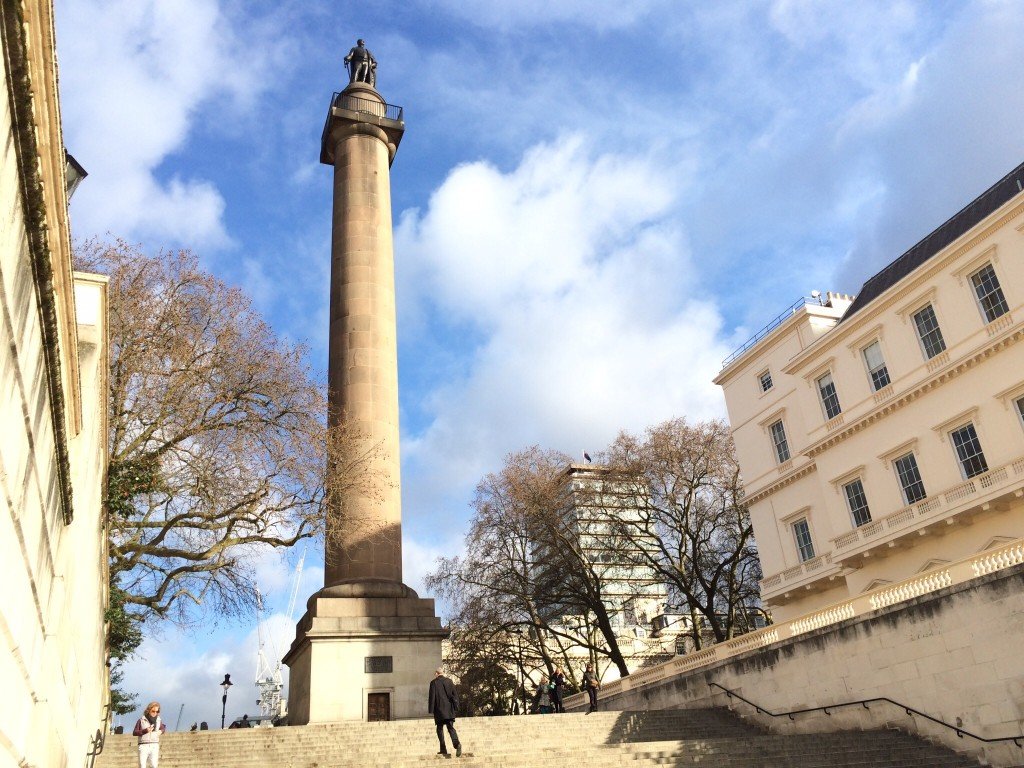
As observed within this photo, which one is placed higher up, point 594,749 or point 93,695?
point 93,695

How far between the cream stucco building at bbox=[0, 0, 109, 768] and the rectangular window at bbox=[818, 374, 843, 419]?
29.9m

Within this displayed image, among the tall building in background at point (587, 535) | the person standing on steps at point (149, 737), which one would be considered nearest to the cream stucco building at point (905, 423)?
the tall building in background at point (587, 535)

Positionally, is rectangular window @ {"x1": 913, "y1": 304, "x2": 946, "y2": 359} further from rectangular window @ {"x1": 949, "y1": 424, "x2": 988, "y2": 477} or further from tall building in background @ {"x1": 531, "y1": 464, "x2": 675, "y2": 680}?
tall building in background @ {"x1": 531, "y1": 464, "x2": 675, "y2": 680}

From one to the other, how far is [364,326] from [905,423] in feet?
62.1

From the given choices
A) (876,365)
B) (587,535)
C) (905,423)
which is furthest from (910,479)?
(587,535)

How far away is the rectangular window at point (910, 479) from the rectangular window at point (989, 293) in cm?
540

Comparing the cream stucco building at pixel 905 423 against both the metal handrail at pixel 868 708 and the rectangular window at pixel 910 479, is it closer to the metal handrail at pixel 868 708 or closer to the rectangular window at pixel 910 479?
the rectangular window at pixel 910 479

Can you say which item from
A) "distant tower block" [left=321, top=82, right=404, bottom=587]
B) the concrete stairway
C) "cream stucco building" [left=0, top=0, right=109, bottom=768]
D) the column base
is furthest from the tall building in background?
"cream stucco building" [left=0, top=0, right=109, bottom=768]

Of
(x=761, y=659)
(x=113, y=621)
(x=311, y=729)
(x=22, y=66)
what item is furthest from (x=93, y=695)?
(x=761, y=659)

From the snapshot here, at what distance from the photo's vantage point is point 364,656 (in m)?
24.8

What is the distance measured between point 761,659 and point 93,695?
1679cm

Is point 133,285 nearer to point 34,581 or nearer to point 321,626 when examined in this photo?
point 321,626

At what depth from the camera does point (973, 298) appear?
2841cm

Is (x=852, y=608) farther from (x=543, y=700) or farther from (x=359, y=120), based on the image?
(x=359, y=120)
